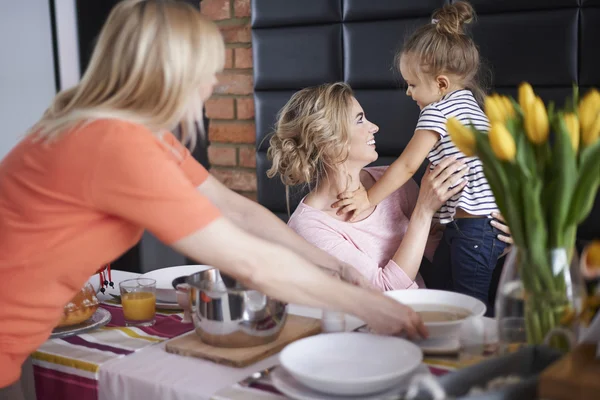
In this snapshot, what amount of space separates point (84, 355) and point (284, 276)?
0.47 m

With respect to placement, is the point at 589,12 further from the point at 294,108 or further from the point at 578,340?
the point at 578,340

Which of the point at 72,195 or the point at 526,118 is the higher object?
the point at 526,118

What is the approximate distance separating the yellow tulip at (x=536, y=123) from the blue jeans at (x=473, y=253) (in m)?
1.21

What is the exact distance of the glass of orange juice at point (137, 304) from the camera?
5.20 ft

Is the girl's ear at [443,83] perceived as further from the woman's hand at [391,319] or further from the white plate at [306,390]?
the white plate at [306,390]

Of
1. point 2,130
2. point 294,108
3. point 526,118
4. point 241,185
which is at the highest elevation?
point 526,118

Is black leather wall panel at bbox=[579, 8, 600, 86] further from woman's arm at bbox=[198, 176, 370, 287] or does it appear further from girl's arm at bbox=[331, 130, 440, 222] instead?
woman's arm at bbox=[198, 176, 370, 287]

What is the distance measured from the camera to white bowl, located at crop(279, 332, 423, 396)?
42.7 inches

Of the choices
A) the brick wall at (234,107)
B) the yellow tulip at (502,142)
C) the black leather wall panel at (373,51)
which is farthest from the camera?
the brick wall at (234,107)

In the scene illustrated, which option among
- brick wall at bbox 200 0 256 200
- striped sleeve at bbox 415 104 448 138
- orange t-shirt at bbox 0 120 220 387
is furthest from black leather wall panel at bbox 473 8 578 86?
orange t-shirt at bbox 0 120 220 387

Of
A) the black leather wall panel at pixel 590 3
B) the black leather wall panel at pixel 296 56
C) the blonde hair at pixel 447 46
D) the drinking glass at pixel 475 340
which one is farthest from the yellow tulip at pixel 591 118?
the black leather wall panel at pixel 296 56

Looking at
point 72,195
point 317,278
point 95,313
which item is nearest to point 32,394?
point 95,313

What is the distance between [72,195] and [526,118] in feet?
2.56

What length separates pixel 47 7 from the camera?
3719 millimetres
